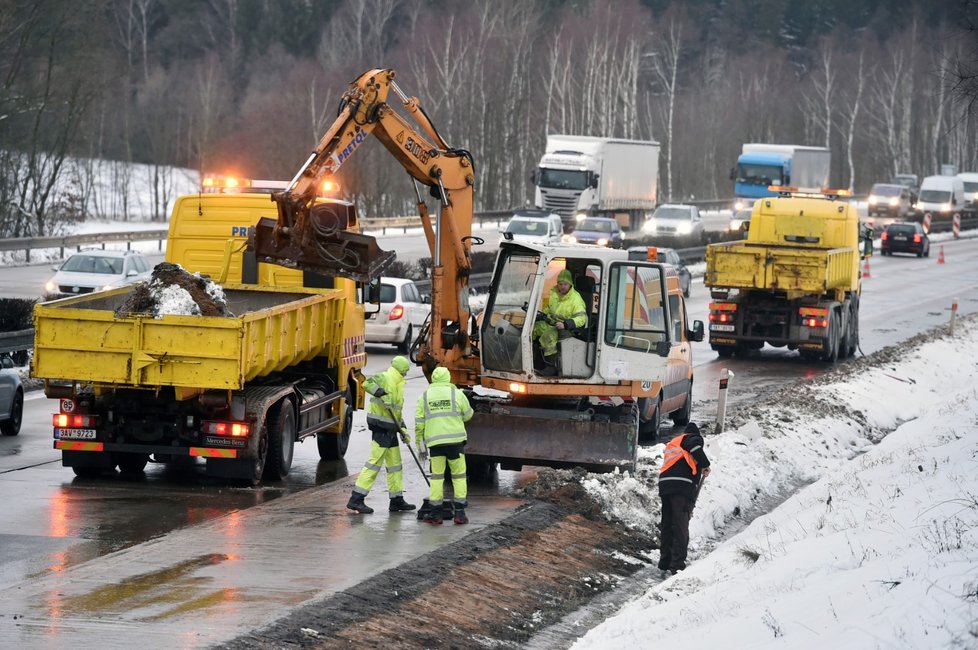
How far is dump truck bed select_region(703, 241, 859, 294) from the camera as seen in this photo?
27812 millimetres

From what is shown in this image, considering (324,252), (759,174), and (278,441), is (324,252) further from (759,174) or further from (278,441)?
(759,174)

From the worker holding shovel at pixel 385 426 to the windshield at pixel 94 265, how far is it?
2108cm

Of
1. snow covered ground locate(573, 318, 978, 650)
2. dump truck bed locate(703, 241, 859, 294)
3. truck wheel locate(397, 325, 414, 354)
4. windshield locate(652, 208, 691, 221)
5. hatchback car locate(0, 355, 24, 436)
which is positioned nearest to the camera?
snow covered ground locate(573, 318, 978, 650)

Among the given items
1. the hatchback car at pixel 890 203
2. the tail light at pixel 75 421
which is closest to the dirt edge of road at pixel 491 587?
the tail light at pixel 75 421

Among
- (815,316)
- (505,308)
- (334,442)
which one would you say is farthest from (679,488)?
(815,316)

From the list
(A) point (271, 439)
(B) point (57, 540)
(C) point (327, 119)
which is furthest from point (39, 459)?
(C) point (327, 119)

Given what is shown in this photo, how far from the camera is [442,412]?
13258mm

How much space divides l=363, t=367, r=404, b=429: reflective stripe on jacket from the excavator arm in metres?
1.82

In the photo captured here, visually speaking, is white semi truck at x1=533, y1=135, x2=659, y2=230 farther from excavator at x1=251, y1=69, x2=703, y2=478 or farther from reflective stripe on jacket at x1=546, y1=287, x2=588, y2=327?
reflective stripe on jacket at x1=546, y1=287, x2=588, y2=327

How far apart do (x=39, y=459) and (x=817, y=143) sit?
99960 millimetres

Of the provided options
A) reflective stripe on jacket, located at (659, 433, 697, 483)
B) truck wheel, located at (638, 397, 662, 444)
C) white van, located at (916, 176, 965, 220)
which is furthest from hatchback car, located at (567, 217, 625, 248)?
reflective stripe on jacket, located at (659, 433, 697, 483)

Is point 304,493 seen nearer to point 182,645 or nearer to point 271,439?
point 271,439

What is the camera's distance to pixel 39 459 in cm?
1677

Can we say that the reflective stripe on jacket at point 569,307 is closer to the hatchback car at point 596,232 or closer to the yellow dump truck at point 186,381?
the yellow dump truck at point 186,381
